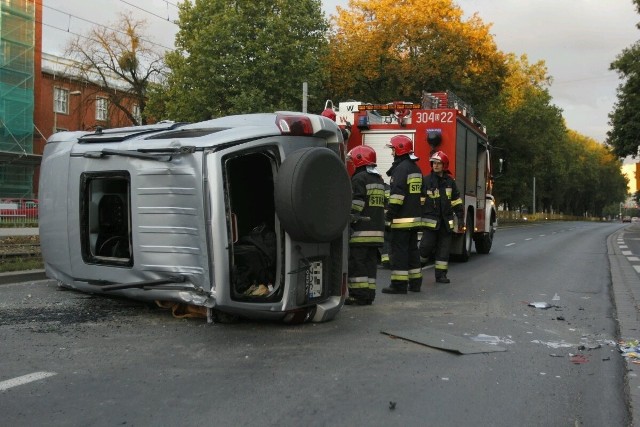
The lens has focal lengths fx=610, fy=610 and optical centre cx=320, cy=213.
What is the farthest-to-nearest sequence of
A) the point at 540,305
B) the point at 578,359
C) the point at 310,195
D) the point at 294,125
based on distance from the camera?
the point at 540,305 < the point at 294,125 < the point at 310,195 < the point at 578,359

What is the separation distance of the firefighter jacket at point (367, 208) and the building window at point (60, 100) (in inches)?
1435

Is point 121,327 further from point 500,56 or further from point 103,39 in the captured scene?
point 103,39

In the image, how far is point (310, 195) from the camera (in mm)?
5250

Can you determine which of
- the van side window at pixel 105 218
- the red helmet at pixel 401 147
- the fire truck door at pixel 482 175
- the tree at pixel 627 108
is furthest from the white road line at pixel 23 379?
the tree at pixel 627 108

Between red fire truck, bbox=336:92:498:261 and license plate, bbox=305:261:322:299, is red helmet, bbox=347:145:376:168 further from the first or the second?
red fire truck, bbox=336:92:498:261

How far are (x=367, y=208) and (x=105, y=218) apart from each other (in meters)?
2.84

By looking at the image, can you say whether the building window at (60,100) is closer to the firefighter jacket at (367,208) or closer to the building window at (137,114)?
the building window at (137,114)

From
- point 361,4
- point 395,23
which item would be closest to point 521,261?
point 395,23

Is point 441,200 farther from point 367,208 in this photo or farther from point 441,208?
point 367,208

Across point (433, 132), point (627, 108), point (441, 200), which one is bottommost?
point (441, 200)

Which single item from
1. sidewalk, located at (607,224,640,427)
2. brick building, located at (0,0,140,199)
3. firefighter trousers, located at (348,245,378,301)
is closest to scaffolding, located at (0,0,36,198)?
brick building, located at (0,0,140,199)

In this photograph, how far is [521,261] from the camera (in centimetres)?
1302

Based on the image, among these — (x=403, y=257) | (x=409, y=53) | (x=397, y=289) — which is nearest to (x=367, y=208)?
(x=403, y=257)

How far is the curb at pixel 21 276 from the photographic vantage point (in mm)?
8359
